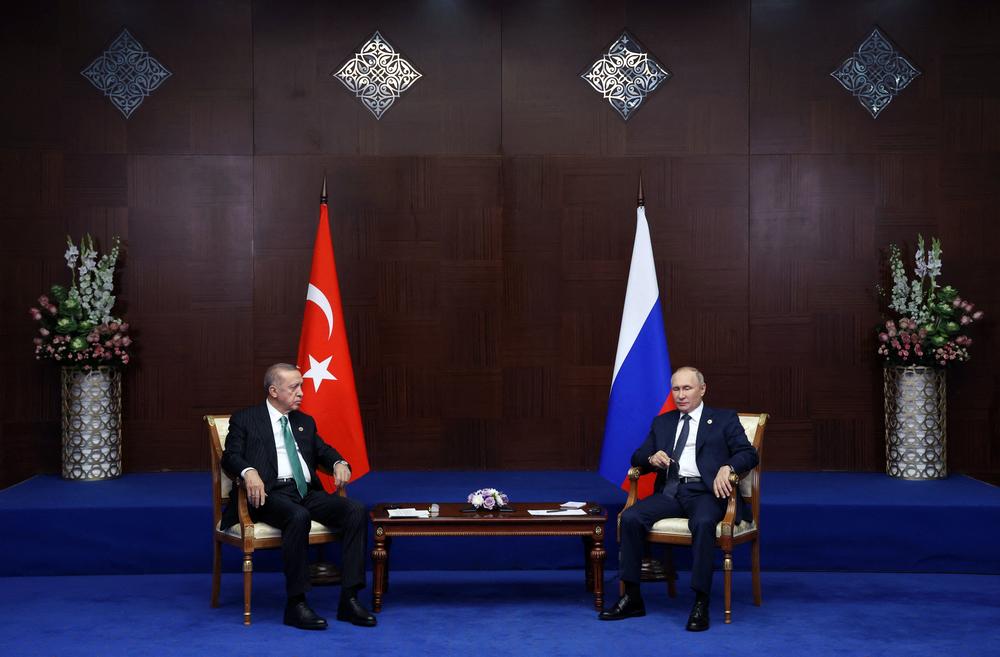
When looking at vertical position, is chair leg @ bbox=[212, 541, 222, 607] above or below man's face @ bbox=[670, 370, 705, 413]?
below

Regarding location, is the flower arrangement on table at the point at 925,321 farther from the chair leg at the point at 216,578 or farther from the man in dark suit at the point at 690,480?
the chair leg at the point at 216,578

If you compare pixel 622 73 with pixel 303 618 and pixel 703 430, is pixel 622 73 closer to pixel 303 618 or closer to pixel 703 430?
pixel 703 430

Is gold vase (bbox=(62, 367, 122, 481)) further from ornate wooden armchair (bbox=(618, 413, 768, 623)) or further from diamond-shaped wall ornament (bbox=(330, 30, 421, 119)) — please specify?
ornate wooden armchair (bbox=(618, 413, 768, 623))

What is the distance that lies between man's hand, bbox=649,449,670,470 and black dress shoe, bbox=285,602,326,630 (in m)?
1.73

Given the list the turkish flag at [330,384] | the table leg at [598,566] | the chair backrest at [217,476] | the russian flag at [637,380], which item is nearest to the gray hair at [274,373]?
the chair backrest at [217,476]

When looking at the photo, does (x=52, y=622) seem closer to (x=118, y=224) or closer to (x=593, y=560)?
(x=593, y=560)

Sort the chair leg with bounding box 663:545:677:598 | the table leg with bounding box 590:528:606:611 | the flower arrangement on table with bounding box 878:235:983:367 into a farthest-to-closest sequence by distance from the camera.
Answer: the flower arrangement on table with bounding box 878:235:983:367
the chair leg with bounding box 663:545:677:598
the table leg with bounding box 590:528:606:611

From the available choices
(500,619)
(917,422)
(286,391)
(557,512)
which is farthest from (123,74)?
(917,422)

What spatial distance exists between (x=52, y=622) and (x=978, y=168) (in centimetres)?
613

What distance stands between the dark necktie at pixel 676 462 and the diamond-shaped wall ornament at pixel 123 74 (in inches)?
164

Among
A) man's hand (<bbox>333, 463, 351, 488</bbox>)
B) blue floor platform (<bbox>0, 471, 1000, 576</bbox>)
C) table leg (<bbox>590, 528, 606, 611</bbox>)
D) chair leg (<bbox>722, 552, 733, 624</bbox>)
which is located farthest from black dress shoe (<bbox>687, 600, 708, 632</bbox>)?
man's hand (<bbox>333, 463, 351, 488</bbox>)

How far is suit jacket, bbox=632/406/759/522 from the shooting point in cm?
508

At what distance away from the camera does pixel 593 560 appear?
5105 millimetres

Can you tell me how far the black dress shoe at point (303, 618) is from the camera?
4.75m
